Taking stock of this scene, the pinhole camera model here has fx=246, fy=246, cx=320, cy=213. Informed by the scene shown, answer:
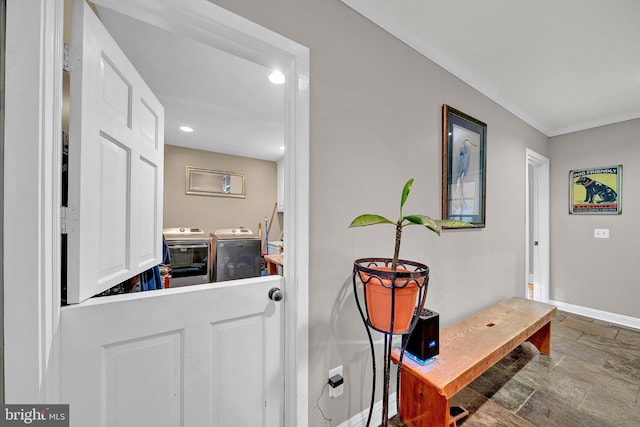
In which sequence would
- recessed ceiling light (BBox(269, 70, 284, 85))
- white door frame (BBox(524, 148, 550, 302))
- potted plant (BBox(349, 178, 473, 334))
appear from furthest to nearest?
white door frame (BBox(524, 148, 550, 302)), recessed ceiling light (BBox(269, 70, 284, 85)), potted plant (BBox(349, 178, 473, 334))

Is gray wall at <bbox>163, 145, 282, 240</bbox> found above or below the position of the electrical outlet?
above

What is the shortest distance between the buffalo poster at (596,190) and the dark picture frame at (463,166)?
1.99 m

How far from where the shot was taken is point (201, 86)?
2.09 meters

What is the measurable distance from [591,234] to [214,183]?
208 inches

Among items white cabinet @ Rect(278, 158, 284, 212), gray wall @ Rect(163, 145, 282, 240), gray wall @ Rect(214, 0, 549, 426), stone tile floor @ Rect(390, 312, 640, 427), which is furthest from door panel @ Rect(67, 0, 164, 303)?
white cabinet @ Rect(278, 158, 284, 212)

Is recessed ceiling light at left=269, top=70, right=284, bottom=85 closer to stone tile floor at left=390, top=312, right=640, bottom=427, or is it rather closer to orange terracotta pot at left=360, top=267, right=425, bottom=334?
orange terracotta pot at left=360, top=267, right=425, bottom=334

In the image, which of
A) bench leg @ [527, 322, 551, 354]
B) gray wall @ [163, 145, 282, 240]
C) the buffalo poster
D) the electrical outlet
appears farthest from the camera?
gray wall @ [163, 145, 282, 240]

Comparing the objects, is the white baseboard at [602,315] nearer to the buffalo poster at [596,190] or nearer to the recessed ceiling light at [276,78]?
the buffalo poster at [596,190]

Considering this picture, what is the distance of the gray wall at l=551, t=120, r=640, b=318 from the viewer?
2791 millimetres

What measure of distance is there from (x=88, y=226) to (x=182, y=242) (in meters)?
2.12

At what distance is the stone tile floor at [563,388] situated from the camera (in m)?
1.51

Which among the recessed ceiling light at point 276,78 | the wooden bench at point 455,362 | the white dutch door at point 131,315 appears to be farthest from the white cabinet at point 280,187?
the wooden bench at point 455,362

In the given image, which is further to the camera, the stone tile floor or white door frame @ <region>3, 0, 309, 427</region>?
the stone tile floor

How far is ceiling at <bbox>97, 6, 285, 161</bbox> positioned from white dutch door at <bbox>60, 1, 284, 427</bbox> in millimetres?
454
